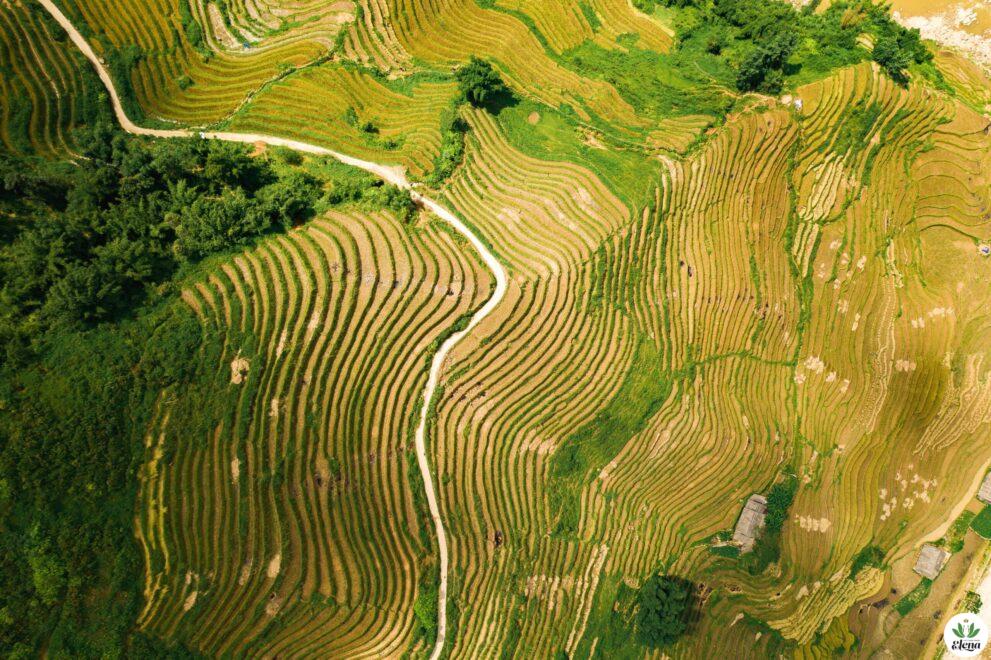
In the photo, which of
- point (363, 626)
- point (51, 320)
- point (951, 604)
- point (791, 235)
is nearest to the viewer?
point (51, 320)

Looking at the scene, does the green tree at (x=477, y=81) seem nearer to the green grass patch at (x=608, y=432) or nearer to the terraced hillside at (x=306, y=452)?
the terraced hillside at (x=306, y=452)

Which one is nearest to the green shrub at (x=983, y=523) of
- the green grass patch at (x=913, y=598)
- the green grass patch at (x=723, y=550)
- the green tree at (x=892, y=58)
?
the green grass patch at (x=913, y=598)

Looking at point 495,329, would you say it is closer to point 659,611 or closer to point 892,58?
point 659,611

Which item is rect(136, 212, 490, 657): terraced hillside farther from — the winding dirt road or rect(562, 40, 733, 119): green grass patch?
rect(562, 40, 733, 119): green grass patch

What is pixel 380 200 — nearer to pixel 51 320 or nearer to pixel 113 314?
pixel 113 314

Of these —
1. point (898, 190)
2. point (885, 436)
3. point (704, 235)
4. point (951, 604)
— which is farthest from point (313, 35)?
point (951, 604)
